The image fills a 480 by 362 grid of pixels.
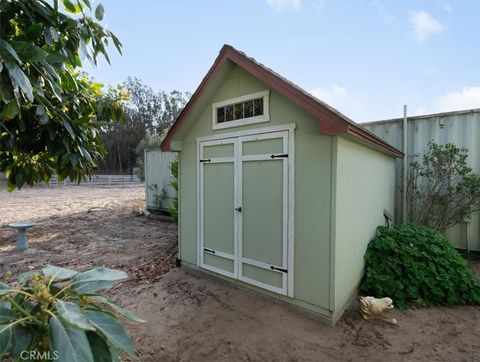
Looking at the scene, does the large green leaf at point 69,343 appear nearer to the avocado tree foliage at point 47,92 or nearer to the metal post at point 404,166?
the avocado tree foliage at point 47,92

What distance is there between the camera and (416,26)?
4711 mm

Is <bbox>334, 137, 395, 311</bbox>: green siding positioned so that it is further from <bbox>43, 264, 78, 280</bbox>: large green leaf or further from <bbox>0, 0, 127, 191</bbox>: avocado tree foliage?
<bbox>43, 264, 78, 280</bbox>: large green leaf

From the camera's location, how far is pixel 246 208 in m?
3.69

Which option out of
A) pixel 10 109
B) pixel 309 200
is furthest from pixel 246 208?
pixel 10 109

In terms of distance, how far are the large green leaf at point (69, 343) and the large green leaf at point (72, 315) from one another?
3 cm

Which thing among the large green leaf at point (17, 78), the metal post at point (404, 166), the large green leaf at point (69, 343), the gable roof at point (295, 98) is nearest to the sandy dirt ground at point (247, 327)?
the metal post at point (404, 166)

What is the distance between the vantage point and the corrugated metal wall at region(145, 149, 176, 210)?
354 inches

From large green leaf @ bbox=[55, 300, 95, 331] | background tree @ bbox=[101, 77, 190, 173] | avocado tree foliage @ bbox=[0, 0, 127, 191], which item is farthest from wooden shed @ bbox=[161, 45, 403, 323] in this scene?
Result: background tree @ bbox=[101, 77, 190, 173]

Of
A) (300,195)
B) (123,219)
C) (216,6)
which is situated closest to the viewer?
(300,195)

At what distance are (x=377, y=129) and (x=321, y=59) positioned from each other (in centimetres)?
223

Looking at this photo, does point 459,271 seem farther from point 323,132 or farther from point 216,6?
point 216,6

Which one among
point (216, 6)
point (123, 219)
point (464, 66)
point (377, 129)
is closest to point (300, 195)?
point (216, 6)

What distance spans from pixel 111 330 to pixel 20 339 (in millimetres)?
273

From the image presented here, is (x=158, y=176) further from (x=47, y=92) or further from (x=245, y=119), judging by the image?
(x=47, y=92)
